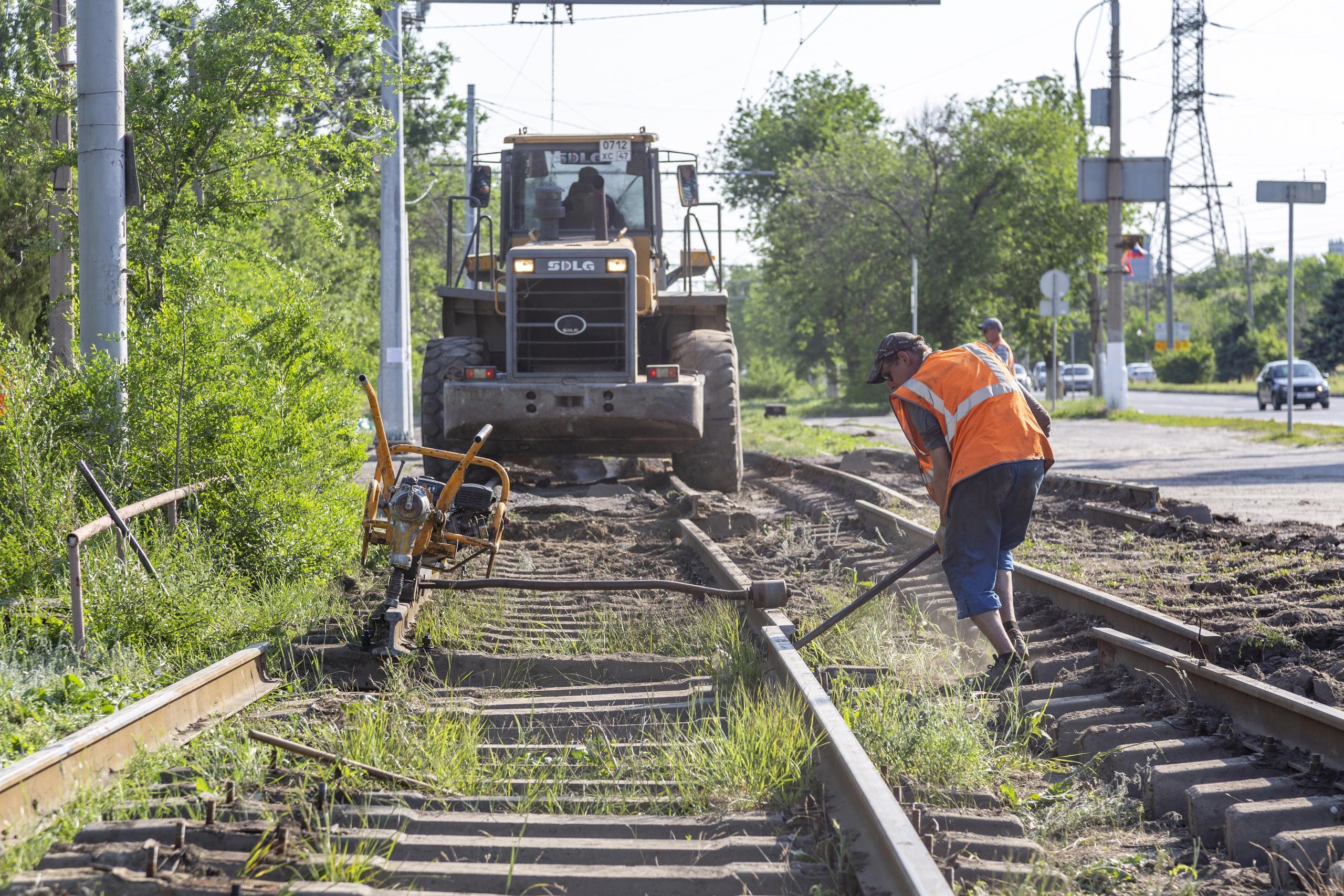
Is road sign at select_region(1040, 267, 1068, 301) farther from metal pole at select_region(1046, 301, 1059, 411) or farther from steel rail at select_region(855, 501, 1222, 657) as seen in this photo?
steel rail at select_region(855, 501, 1222, 657)

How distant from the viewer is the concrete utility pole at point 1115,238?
29.0 metres

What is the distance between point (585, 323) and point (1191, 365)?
7027 cm

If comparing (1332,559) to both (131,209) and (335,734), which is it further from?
(131,209)

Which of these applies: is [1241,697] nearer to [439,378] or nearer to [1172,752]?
[1172,752]

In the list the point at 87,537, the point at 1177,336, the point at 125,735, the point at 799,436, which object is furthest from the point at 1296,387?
the point at 1177,336

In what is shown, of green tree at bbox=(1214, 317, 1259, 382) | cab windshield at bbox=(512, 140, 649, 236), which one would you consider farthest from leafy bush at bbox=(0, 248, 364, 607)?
green tree at bbox=(1214, 317, 1259, 382)

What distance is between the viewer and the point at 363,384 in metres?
5.98

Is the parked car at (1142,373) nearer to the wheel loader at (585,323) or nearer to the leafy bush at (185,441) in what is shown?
the wheel loader at (585,323)

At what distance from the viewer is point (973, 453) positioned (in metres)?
5.95

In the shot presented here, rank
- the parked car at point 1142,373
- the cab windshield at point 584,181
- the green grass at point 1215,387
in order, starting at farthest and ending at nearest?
the parked car at point 1142,373, the green grass at point 1215,387, the cab windshield at point 584,181

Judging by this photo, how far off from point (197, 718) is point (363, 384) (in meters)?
1.65

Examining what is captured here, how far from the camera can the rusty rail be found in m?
5.68

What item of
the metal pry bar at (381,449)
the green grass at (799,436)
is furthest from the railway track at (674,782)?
the green grass at (799,436)

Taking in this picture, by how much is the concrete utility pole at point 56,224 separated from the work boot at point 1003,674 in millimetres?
9053
